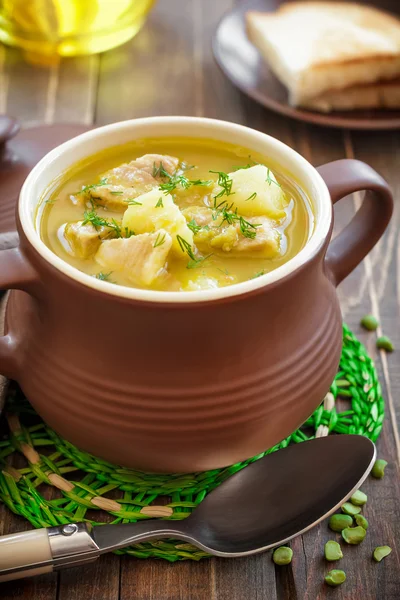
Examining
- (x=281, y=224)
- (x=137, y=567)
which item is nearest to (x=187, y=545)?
(x=137, y=567)

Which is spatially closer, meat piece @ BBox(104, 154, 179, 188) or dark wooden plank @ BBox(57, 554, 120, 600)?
dark wooden plank @ BBox(57, 554, 120, 600)

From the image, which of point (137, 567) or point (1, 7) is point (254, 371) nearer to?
point (137, 567)

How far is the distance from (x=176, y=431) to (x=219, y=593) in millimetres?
305

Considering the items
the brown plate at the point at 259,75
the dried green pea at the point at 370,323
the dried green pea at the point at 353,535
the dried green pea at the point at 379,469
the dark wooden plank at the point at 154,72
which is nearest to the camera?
the dried green pea at the point at 353,535

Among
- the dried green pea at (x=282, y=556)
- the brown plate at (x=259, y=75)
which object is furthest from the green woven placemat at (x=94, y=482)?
the brown plate at (x=259, y=75)

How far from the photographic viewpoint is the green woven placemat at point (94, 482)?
4.82 ft

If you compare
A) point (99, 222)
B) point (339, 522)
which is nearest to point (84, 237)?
point (99, 222)

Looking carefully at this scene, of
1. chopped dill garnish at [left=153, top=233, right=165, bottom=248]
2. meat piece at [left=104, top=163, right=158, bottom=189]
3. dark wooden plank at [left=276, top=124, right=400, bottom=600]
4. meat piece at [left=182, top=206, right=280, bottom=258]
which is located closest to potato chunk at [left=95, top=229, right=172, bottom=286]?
chopped dill garnish at [left=153, top=233, right=165, bottom=248]

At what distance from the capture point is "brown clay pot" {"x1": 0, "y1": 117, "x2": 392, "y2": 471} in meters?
1.28

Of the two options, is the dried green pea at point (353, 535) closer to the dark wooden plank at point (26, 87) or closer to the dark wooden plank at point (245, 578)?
the dark wooden plank at point (245, 578)

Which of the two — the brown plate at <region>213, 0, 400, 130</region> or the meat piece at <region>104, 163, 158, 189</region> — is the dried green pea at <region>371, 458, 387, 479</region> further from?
the brown plate at <region>213, 0, 400, 130</region>

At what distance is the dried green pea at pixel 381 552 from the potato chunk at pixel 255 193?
2.15 feet

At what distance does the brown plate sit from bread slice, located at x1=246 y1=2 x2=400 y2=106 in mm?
38

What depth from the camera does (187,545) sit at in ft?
4.67
